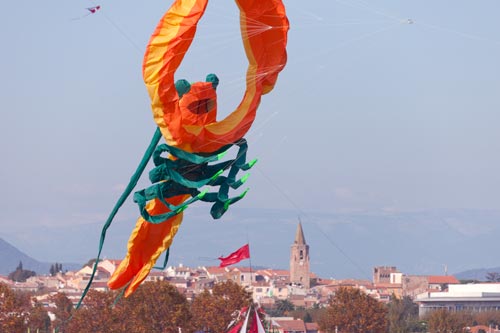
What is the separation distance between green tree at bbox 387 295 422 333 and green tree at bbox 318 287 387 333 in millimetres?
16861

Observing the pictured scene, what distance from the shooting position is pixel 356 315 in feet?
336

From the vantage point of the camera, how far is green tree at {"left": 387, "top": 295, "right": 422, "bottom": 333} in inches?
4985

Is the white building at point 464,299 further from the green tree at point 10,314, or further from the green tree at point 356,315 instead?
the green tree at point 10,314

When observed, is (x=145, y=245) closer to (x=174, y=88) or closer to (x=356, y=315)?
(x=174, y=88)

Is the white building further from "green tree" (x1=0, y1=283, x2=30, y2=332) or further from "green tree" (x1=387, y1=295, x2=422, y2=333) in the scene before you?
"green tree" (x1=0, y1=283, x2=30, y2=332)

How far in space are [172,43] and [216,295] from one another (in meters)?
61.1

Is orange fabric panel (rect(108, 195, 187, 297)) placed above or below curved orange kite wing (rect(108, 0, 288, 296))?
below

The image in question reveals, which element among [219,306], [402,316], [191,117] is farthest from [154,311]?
[402,316]

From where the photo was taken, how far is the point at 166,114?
36844 millimetres

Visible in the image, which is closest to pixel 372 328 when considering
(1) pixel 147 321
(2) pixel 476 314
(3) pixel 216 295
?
(3) pixel 216 295

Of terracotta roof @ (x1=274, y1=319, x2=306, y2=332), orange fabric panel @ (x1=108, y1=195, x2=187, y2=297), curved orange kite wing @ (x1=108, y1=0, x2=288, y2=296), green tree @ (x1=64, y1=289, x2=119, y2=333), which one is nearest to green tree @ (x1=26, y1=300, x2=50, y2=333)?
green tree @ (x1=64, y1=289, x2=119, y2=333)

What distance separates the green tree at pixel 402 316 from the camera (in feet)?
415

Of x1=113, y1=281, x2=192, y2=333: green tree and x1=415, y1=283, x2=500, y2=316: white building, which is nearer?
x1=113, y1=281, x2=192, y2=333: green tree

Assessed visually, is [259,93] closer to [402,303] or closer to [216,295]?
[216,295]
